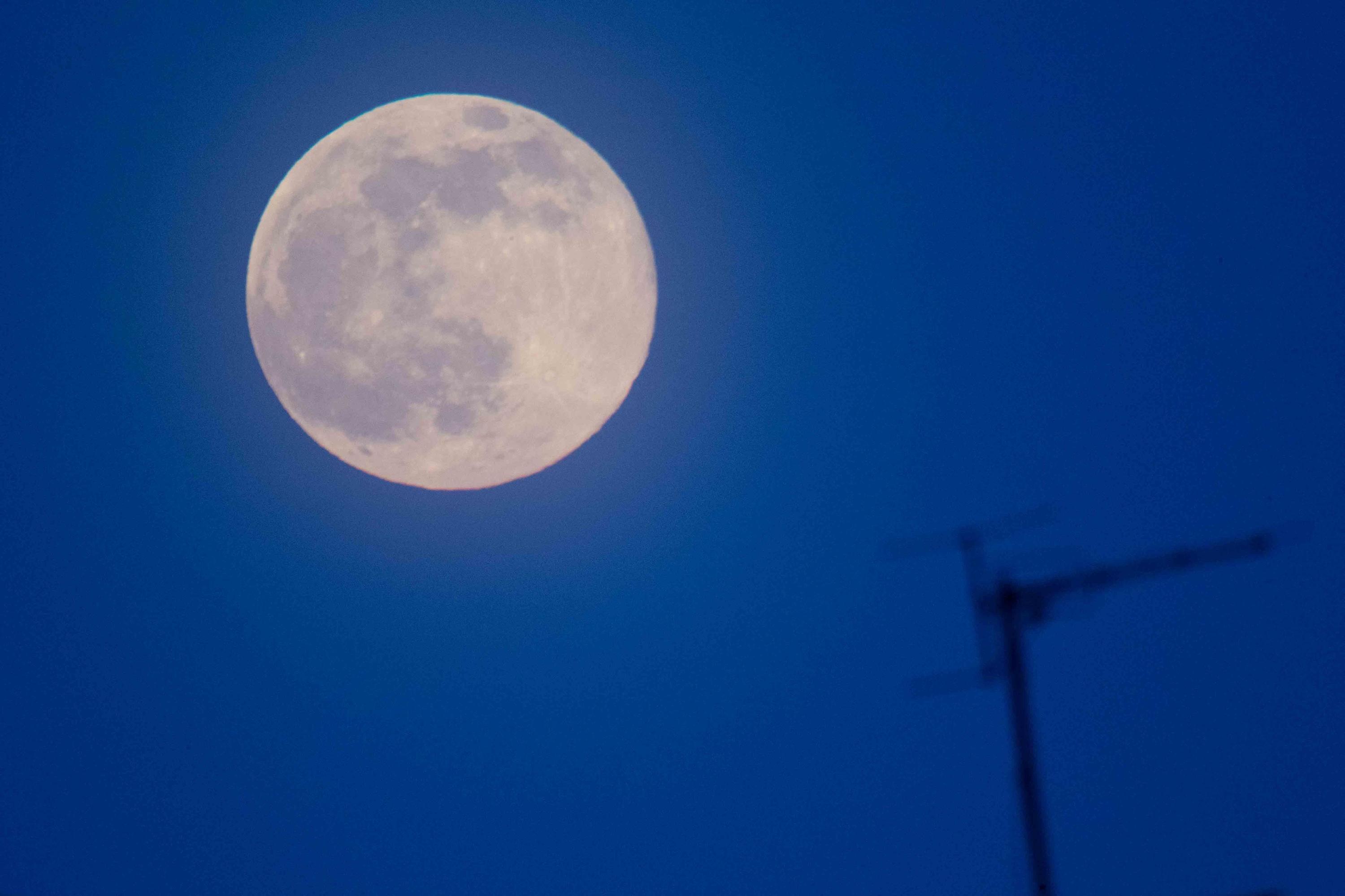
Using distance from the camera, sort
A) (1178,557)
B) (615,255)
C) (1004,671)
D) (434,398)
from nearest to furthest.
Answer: (1004,671), (1178,557), (434,398), (615,255)

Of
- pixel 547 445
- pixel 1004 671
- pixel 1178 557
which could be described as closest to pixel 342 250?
pixel 547 445

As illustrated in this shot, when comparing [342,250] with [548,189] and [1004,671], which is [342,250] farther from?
[1004,671]

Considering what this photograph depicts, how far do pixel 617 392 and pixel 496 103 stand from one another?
4.04 meters

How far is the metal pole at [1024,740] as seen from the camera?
961 centimetres

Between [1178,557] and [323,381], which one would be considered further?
[323,381]

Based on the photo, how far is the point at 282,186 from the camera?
→ 13.8 meters

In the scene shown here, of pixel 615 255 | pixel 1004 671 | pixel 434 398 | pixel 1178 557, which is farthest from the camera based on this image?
pixel 615 255

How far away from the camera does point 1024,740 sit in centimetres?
978

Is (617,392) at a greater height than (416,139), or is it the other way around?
(416,139)

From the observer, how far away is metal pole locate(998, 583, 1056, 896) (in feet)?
31.5

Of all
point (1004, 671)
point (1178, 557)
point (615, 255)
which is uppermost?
point (615, 255)

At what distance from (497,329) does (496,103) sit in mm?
3535

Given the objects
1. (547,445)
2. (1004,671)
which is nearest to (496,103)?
(547,445)

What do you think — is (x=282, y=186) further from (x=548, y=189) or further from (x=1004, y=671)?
(x=1004, y=671)
